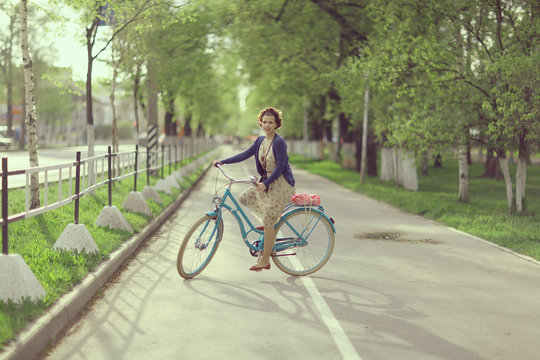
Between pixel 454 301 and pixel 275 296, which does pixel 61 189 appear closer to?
pixel 275 296

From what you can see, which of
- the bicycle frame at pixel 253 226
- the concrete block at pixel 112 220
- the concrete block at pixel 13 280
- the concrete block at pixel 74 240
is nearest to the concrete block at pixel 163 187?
the concrete block at pixel 112 220

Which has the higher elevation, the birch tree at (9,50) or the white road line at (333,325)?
the birch tree at (9,50)

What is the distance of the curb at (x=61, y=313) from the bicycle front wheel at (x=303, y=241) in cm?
198

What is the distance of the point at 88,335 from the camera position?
18.0ft

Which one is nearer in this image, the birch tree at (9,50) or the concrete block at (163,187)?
the concrete block at (163,187)

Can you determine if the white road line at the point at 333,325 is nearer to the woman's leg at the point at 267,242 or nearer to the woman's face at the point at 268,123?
the woman's leg at the point at 267,242

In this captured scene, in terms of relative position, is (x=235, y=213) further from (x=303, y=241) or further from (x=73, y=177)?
(x=73, y=177)

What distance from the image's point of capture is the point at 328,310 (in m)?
6.32

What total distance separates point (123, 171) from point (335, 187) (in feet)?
42.2

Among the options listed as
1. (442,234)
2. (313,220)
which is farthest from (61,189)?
(442,234)

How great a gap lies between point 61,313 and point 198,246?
223cm

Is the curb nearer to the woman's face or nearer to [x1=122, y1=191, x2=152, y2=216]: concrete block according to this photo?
the woman's face

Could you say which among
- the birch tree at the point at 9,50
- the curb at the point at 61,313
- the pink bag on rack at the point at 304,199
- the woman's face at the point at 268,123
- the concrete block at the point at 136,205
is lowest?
the curb at the point at 61,313

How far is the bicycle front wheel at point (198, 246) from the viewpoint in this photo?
297 inches
